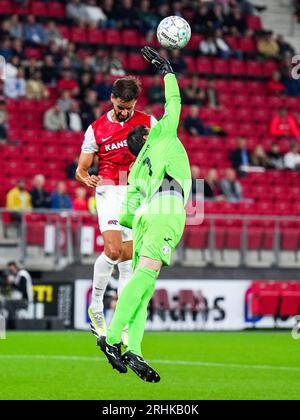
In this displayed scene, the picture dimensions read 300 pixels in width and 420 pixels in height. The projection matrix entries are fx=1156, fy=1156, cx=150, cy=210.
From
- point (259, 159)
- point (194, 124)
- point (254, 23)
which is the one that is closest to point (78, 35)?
point (194, 124)

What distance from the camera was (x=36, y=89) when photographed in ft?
85.6

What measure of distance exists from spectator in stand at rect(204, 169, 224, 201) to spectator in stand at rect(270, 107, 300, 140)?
12.2 ft

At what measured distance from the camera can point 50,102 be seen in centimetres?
2642

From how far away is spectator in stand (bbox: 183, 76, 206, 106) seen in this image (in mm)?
28359

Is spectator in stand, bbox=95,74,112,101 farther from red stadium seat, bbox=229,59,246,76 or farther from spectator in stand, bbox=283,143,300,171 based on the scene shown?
red stadium seat, bbox=229,59,246,76

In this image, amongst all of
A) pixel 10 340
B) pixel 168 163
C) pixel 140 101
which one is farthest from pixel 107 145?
pixel 140 101

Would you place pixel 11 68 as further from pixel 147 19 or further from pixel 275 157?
pixel 275 157

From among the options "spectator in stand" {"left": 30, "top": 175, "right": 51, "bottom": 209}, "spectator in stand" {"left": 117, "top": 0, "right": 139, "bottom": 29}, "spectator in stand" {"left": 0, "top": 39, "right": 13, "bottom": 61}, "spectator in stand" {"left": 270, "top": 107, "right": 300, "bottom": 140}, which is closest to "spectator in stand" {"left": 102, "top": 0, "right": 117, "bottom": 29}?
"spectator in stand" {"left": 117, "top": 0, "right": 139, "bottom": 29}

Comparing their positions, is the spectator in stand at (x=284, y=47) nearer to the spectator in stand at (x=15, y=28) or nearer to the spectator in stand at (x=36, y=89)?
the spectator in stand at (x=15, y=28)

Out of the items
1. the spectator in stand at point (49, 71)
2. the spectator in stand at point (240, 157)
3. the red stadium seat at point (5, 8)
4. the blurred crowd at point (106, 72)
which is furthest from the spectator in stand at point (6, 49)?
the spectator in stand at point (240, 157)

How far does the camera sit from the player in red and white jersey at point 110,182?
1252cm

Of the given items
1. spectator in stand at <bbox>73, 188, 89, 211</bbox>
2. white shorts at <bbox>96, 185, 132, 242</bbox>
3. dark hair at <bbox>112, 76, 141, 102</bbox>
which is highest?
dark hair at <bbox>112, 76, 141, 102</bbox>

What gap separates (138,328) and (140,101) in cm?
1786
